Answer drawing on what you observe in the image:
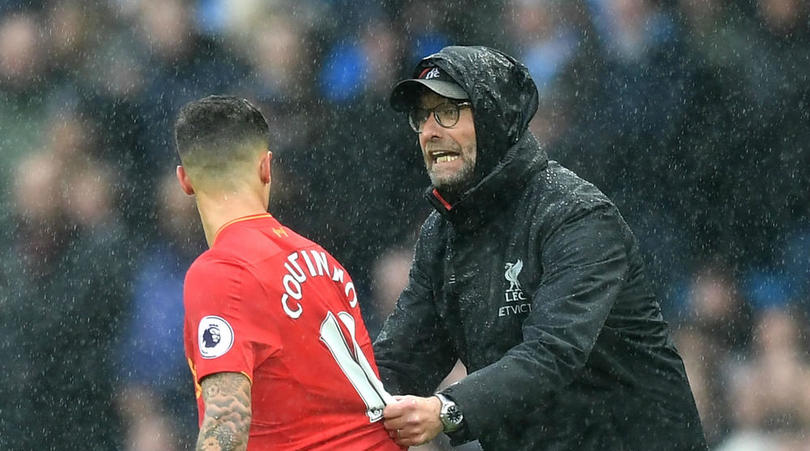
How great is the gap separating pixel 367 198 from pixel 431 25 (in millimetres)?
848

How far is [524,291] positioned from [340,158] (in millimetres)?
2449

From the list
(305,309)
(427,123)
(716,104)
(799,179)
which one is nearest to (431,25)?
(716,104)

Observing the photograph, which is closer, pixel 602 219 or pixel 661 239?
pixel 602 219

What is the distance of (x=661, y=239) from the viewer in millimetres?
5945

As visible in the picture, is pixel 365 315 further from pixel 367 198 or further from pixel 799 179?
pixel 799 179

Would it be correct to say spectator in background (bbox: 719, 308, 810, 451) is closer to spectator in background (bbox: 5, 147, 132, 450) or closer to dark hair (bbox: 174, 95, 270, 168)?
spectator in background (bbox: 5, 147, 132, 450)

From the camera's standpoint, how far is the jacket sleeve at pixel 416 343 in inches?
160

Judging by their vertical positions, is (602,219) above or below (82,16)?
above

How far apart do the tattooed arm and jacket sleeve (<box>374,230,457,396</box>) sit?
3.83 ft

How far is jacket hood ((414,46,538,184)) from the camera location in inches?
153

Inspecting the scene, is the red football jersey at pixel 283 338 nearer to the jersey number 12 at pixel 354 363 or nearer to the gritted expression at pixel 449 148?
the jersey number 12 at pixel 354 363

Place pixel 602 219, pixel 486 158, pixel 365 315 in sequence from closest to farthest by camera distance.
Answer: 1. pixel 602 219
2. pixel 486 158
3. pixel 365 315

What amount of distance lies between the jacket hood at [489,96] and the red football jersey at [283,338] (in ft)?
2.92

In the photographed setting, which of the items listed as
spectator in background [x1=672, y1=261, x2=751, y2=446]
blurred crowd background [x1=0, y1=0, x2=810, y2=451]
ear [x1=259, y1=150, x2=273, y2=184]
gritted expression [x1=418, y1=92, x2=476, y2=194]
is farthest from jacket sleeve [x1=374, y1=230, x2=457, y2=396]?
spectator in background [x1=672, y1=261, x2=751, y2=446]
